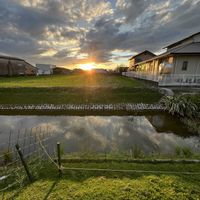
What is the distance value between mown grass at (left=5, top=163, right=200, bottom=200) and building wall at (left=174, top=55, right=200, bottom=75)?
47.3 feet

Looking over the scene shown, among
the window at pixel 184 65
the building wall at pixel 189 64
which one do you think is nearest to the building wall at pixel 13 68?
the building wall at pixel 189 64

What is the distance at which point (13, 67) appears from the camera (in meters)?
34.8

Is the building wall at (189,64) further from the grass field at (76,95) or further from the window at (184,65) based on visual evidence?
the grass field at (76,95)

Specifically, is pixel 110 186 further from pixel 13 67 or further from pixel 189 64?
pixel 13 67

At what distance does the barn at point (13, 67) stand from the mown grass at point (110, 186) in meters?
36.8

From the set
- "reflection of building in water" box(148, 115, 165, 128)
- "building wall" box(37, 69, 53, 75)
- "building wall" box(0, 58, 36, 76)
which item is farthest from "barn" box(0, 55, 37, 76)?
"reflection of building in water" box(148, 115, 165, 128)

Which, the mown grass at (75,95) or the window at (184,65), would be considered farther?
the window at (184,65)

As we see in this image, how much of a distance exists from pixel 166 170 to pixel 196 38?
20.4m

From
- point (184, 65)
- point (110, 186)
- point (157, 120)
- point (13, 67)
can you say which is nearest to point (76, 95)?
point (157, 120)

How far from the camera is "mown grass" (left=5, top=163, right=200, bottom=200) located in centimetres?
268

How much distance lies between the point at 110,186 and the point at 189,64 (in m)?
16.6

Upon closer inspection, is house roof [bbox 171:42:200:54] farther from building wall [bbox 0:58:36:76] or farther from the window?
building wall [bbox 0:58:36:76]

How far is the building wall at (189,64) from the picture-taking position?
15.3m

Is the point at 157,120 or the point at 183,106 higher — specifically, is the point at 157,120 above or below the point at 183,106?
below
